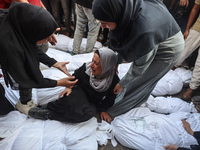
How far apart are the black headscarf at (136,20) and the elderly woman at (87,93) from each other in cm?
32

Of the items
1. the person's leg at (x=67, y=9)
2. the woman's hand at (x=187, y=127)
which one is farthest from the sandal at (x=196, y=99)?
the person's leg at (x=67, y=9)

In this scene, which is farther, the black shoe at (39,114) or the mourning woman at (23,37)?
the black shoe at (39,114)

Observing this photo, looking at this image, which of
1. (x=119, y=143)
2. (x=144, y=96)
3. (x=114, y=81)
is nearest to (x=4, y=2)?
(x=114, y=81)

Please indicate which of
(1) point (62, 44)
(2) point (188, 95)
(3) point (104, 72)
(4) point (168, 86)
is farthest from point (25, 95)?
(2) point (188, 95)

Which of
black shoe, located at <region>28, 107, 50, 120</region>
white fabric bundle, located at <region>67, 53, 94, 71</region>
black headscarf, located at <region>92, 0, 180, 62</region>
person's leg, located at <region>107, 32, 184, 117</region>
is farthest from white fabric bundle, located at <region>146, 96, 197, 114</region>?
black shoe, located at <region>28, 107, 50, 120</region>

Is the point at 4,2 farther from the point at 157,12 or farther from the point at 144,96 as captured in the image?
the point at 144,96

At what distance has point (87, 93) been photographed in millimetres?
1581

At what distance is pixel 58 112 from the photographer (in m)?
1.42

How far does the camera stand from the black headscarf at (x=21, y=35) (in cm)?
87

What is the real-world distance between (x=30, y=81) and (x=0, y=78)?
0.92 metres

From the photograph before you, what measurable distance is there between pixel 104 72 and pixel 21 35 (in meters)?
0.79

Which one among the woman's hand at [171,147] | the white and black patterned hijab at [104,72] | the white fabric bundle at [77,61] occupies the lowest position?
the woman's hand at [171,147]

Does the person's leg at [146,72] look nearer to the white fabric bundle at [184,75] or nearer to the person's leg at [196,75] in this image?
the person's leg at [196,75]

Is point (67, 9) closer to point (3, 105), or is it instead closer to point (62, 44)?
point (62, 44)
